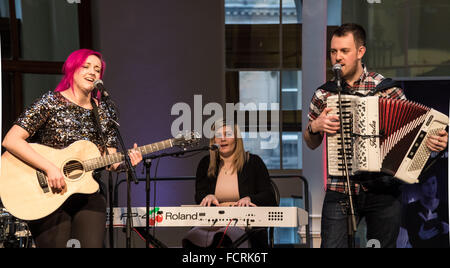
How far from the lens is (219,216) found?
4.29 metres

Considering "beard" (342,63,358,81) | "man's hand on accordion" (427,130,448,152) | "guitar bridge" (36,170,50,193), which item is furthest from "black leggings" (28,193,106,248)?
"man's hand on accordion" (427,130,448,152)

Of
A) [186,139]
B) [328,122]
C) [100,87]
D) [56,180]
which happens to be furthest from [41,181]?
[328,122]

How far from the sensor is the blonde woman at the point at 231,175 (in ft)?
15.5

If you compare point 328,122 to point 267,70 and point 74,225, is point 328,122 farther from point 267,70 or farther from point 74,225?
point 267,70

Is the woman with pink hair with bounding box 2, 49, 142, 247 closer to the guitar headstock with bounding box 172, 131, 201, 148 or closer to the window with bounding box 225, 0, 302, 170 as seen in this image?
the guitar headstock with bounding box 172, 131, 201, 148

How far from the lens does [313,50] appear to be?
5.09m

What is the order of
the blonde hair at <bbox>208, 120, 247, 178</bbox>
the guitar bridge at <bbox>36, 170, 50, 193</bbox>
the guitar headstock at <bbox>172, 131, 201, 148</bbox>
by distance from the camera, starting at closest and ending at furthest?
1. the guitar bridge at <bbox>36, 170, 50, 193</bbox>
2. the guitar headstock at <bbox>172, 131, 201, 148</bbox>
3. the blonde hair at <bbox>208, 120, 247, 178</bbox>

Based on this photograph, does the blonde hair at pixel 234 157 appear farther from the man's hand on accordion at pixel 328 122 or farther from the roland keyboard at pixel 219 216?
the man's hand on accordion at pixel 328 122

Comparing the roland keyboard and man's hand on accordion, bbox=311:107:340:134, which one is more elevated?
man's hand on accordion, bbox=311:107:340:134

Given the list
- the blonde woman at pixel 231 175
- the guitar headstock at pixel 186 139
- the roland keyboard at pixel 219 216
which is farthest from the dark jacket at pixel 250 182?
the guitar headstock at pixel 186 139

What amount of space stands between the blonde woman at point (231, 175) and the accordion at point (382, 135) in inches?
52.8

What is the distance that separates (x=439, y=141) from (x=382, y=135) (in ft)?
1.08

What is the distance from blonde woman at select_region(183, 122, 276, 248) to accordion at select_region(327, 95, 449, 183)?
1341 millimetres

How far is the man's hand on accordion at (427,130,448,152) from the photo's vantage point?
339cm
